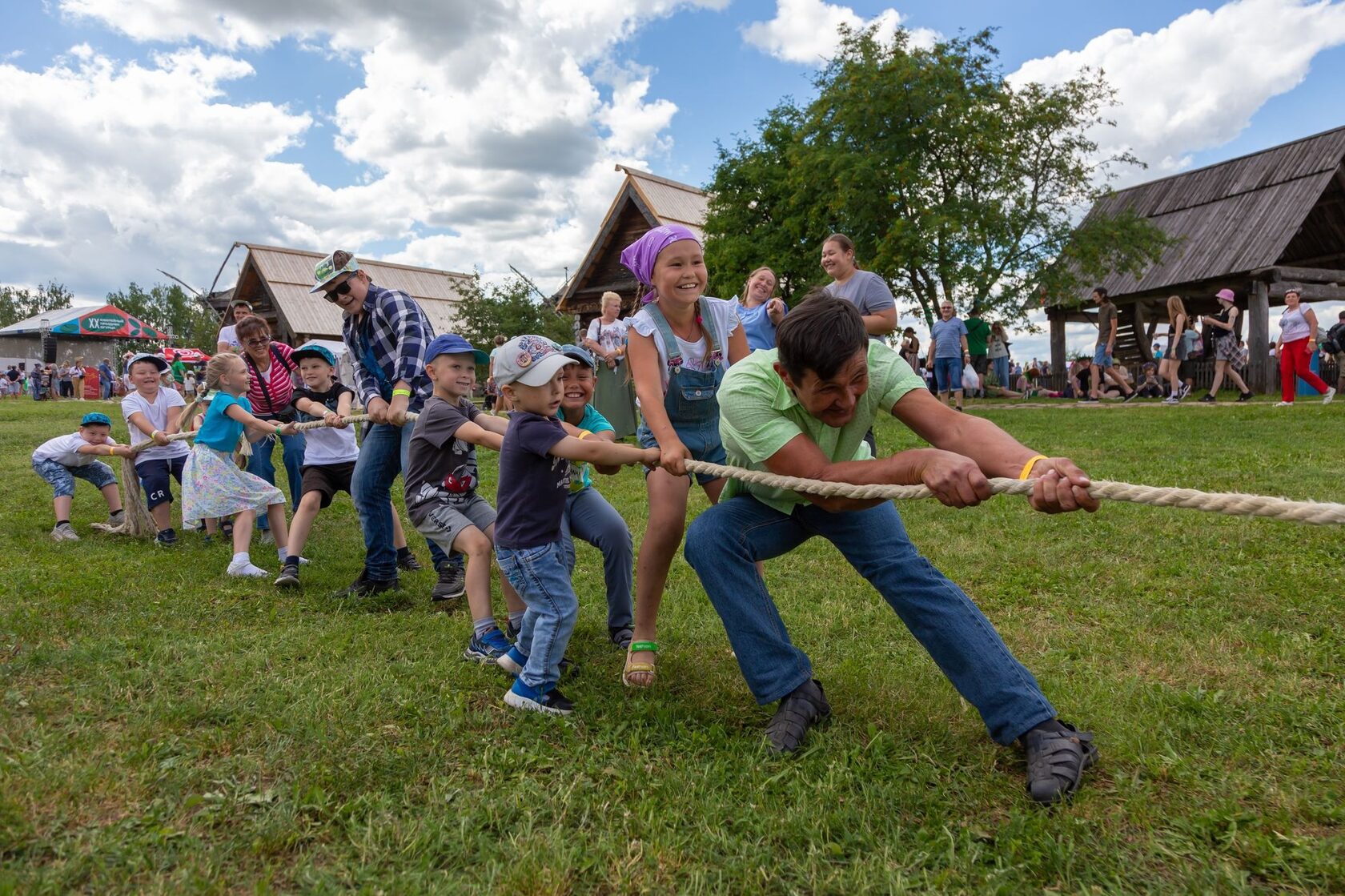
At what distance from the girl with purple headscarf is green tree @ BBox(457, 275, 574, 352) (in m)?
25.2

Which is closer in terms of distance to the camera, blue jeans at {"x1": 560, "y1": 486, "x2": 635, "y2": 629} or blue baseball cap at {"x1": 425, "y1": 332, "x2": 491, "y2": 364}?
blue jeans at {"x1": 560, "y1": 486, "x2": 635, "y2": 629}

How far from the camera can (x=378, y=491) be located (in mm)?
5273

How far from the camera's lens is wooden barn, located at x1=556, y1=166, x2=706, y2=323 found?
22.9 metres

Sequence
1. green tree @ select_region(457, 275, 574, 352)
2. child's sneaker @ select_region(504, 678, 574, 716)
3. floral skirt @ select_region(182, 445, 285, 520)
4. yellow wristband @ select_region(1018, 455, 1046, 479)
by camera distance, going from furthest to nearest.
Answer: green tree @ select_region(457, 275, 574, 352) → floral skirt @ select_region(182, 445, 285, 520) → child's sneaker @ select_region(504, 678, 574, 716) → yellow wristband @ select_region(1018, 455, 1046, 479)

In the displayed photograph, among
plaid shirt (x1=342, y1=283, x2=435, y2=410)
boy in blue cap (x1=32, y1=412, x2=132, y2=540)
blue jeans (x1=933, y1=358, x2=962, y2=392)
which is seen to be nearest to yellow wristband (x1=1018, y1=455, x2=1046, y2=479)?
plaid shirt (x1=342, y1=283, x2=435, y2=410)

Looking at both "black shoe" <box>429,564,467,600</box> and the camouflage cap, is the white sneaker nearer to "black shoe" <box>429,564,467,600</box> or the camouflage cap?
"black shoe" <box>429,564,467,600</box>

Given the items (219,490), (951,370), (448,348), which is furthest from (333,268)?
(951,370)

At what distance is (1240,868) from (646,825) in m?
1.55

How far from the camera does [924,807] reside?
8.54ft

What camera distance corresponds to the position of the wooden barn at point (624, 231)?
75.0 feet

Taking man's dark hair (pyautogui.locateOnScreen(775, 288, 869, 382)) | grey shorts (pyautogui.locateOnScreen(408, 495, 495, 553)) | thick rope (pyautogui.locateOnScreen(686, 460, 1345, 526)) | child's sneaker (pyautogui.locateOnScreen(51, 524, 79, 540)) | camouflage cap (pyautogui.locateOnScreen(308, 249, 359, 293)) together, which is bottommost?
child's sneaker (pyautogui.locateOnScreen(51, 524, 79, 540))

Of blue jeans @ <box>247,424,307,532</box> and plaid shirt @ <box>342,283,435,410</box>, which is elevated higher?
plaid shirt @ <box>342,283,435,410</box>

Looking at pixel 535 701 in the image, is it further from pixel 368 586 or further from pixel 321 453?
pixel 321 453

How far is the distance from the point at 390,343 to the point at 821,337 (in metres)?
3.33
